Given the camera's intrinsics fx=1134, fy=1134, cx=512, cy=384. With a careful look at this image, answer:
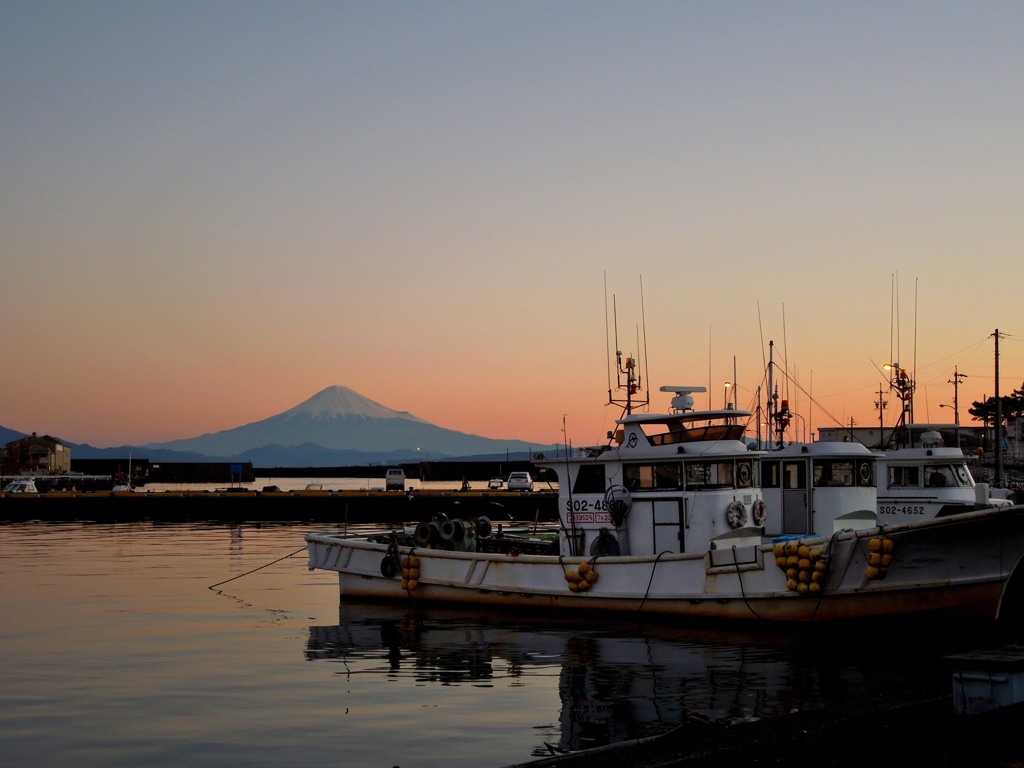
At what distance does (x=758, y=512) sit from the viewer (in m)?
23.2

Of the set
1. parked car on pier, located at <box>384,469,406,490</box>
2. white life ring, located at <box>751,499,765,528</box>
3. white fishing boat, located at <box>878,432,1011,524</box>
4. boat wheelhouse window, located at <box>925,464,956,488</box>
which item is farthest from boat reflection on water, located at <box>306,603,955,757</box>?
parked car on pier, located at <box>384,469,406,490</box>

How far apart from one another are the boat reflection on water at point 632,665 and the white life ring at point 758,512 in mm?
2972

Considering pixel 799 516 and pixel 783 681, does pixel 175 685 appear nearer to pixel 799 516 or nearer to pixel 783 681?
pixel 783 681

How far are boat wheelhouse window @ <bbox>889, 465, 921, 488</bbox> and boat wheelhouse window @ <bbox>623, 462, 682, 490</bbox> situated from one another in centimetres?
1188

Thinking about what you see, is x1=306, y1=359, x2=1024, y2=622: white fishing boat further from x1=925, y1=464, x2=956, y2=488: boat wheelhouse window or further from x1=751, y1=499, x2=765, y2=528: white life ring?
x1=925, y1=464, x2=956, y2=488: boat wheelhouse window

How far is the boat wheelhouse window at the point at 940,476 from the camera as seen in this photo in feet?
104

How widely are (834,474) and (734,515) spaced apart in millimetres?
3527

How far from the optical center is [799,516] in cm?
2475

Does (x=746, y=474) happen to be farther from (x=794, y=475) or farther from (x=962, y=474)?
(x=962, y=474)

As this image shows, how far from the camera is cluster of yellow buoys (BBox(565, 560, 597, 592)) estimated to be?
22.8 meters

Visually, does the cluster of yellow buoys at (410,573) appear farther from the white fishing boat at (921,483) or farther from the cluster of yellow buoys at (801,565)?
the white fishing boat at (921,483)

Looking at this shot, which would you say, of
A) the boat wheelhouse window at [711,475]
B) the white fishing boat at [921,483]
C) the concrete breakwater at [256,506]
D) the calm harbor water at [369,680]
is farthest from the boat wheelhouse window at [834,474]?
the concrete breakwater at [256,506]

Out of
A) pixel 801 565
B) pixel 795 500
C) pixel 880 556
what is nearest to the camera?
pixel 880 556

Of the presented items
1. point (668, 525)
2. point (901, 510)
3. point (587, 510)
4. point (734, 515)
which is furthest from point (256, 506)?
point (734, 515)
